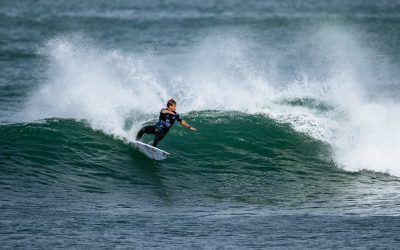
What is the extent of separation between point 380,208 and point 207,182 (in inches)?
162

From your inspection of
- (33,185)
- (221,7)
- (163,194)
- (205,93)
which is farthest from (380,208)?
(221,7)

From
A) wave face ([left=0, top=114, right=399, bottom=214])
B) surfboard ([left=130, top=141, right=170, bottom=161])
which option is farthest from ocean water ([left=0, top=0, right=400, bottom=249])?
surfboard ([left=130, top=141, right=170, bottom=161])

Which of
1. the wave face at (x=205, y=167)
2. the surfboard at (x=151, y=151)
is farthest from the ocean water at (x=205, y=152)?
the surfboard at (x=151, y=151)

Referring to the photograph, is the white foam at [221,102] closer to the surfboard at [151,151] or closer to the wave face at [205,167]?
the wave face at [205,167]

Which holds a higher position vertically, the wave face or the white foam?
the white foam

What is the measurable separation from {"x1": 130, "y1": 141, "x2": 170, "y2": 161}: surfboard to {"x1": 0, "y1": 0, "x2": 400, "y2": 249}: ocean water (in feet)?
0.57

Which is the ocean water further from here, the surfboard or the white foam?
the surfboard

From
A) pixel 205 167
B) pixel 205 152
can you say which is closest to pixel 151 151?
Answer: pixel 205 167

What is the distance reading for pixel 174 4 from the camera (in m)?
43.7

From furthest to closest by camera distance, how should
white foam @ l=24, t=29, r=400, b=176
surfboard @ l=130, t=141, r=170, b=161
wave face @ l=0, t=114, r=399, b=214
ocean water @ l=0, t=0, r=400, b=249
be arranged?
white foam @ l=24, t=29, r=400, b=176 < surfboard @ l=130, t=141, r=170, b=161 < wave face @ l=0, t=114, r=399, b=214 < ocean water @ l=0, t=0, r=400, b=249

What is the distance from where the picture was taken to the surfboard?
16281mm

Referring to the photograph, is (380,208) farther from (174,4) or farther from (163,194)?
(174,4)

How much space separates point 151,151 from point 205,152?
1.84 meters

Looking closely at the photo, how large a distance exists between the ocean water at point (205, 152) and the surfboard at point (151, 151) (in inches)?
6.9
